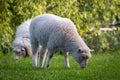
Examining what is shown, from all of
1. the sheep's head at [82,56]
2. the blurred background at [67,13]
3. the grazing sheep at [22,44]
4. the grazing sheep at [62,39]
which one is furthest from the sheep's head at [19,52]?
the sheep's head at [82,56]

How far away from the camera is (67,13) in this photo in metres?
19.6

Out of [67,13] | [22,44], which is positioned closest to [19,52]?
[22,44]

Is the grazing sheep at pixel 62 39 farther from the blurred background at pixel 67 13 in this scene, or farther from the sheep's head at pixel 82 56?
the blurred background at pixel 67 13

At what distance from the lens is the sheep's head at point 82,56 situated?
12.2m

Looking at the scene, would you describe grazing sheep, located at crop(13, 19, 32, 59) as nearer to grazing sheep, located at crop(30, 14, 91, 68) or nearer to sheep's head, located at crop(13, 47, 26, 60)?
sheep's head, located at crop(13, 47, 26, 60)

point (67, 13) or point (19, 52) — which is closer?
point (19, 52)

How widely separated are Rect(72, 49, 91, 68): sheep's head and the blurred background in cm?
559

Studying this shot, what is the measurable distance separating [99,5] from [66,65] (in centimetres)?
799

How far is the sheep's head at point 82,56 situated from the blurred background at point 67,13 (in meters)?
5.59

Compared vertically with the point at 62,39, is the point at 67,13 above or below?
above

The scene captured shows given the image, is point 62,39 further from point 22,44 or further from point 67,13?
point 67,13

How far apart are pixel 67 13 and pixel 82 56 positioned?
24.9 ft

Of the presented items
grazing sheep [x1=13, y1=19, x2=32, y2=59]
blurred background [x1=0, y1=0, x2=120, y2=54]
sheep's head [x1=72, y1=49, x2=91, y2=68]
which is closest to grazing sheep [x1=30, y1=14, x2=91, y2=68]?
sheep's head [x1=72, y1=49, x2=91, y2=68]

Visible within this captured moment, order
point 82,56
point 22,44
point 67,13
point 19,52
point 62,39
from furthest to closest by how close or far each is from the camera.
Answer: point 67,13
point 19,52
point 22,44
point 62,39
point 82,56
